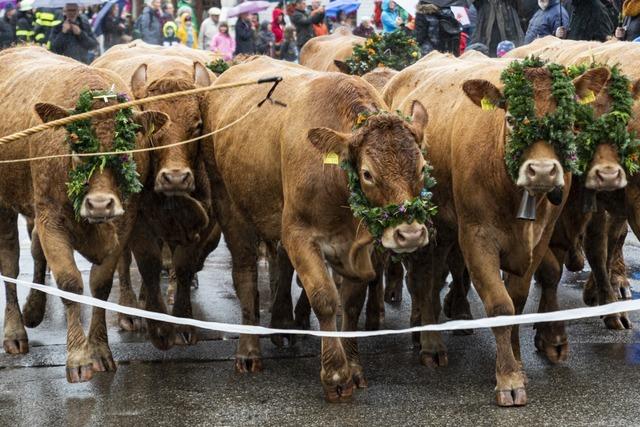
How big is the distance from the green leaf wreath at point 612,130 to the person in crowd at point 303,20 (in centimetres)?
1586

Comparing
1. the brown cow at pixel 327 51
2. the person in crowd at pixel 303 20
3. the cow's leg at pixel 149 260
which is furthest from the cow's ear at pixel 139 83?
the person in crowd at pixel 303 20

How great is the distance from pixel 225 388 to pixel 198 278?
482 centimetres

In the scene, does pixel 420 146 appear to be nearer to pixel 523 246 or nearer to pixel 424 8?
pixel 523 246

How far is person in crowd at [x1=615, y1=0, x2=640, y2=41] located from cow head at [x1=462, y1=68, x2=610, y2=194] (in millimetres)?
5542

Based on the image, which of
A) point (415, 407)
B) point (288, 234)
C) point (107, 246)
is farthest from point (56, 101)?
point (415, 407)

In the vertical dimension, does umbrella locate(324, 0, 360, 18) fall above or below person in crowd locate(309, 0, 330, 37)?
below

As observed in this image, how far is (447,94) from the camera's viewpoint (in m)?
9.57

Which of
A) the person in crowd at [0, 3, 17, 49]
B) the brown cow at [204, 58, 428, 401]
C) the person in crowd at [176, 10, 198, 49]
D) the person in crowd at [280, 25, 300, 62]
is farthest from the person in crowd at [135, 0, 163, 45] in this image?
the brown cow at [204, 58, 428, 401]

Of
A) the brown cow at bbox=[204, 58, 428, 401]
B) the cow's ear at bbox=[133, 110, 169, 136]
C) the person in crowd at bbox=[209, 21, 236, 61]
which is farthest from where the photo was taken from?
the person in crowd at bbox=[209, 21, 236, 61]

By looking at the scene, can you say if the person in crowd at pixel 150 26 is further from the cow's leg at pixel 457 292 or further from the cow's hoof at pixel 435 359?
the cow's hoof at pixel 435 359

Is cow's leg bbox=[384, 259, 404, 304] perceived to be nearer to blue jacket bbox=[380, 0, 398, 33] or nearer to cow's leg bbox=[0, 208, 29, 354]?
cow's leg bbox=[0, 208, 29, 354]

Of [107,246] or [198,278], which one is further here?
[198,278]

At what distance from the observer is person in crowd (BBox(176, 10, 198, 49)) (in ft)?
92.0

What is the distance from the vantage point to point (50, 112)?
8.66m
